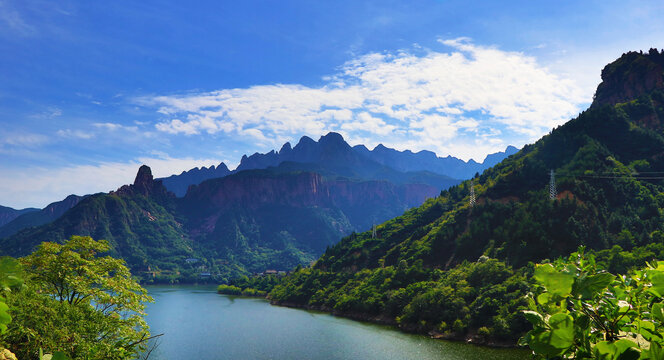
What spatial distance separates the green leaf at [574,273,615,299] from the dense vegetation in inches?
459

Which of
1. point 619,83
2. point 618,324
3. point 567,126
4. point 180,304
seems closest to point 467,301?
point 567,126

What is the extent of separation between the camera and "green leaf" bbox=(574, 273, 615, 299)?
263cm

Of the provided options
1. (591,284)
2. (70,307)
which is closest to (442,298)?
(70,307)

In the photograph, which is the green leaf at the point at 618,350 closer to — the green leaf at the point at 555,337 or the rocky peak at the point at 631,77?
the green leaf at the point at 555,337

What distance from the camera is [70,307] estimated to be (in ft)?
54.8

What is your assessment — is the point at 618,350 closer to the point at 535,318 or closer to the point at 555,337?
the point at 555,337

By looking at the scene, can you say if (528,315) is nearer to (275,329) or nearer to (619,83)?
(275,329)

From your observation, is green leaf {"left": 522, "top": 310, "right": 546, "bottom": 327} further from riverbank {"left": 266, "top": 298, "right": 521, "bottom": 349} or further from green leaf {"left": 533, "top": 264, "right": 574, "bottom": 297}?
riverbank {"left": 266, "top": 298, "right": 521, "bottom": 349}

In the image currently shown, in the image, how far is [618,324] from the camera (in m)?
2.77

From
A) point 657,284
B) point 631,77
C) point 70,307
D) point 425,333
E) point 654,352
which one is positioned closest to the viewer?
point 654,352

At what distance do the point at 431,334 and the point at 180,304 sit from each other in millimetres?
58920

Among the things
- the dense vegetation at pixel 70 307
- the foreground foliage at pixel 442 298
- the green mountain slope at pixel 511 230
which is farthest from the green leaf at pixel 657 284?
the green mountain slope at pixel 511 230

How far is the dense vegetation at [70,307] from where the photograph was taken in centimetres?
1427

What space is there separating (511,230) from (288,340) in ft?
109
